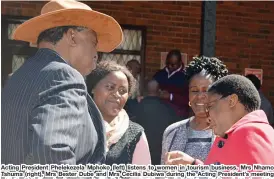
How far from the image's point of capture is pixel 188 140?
4230mm

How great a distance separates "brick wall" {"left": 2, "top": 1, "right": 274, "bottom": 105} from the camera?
28.6 feet

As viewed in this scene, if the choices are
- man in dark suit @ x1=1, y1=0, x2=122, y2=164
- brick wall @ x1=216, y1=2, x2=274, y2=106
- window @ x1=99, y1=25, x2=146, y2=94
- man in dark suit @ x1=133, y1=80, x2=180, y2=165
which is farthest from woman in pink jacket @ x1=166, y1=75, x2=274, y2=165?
brick wall @ x1=216, y1=2, x2=274, y2=106

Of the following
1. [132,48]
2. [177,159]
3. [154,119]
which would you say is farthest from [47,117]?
[132,48]

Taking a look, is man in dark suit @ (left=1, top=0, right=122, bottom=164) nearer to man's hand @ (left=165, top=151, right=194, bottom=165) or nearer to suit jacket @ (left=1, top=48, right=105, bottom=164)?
suit jacket @ (left=1, top=48, right=105, bottom=164)

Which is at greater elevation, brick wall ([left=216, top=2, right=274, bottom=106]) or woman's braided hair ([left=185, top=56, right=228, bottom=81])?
brick wall ([left=216, top=2, right=274, bottom=106])

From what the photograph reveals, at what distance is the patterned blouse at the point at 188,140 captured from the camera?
13.5 feet

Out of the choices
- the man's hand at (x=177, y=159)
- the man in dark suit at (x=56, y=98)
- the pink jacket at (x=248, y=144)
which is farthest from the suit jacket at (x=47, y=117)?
the pink jacket at (x=248, y=144)

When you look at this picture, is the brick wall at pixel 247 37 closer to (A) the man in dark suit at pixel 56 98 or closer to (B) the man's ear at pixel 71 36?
(A) the man in dark suit at pixel 56 98

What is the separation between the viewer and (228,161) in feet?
9.77

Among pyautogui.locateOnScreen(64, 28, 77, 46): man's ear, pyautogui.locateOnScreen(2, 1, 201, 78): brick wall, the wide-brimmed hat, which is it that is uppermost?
pyautogui.locateOnScreen(2, 1, 201, 78): brick wall

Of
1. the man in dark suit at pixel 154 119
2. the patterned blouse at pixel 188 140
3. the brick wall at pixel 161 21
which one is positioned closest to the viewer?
the patterned blouse at pixel 188 140

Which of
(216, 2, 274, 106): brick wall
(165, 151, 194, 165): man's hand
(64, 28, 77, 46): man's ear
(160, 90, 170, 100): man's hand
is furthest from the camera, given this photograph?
(216, 2, 274, 106): brick wall

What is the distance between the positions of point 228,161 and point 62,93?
3.12ft

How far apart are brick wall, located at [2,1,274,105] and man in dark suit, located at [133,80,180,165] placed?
8.13 ft
